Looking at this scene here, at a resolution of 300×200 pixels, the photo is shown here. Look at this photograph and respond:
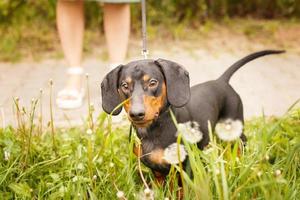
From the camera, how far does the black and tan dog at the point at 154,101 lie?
2023 mm

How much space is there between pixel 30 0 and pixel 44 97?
242 centimetres

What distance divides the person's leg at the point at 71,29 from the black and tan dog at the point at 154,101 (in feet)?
5.05

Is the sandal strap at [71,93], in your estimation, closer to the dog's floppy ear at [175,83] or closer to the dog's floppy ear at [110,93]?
the dog's floppy ear at [110,93]

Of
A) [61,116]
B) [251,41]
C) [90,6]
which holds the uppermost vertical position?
[90,6]

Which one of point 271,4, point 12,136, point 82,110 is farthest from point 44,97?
point 271,4

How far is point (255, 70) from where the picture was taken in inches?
179

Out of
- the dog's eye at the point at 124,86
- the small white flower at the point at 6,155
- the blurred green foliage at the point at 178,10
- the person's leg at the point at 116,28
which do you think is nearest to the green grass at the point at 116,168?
the small white flower at the point at 6,155

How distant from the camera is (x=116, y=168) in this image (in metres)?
2.28

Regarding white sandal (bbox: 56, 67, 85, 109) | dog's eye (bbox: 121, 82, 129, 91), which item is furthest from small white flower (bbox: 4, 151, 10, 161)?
white sandal (bbox: 56, 67, 85, 109)

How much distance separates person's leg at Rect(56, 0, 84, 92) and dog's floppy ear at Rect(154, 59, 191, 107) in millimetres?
1692

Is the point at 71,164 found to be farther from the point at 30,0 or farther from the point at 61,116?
the point at 30,0

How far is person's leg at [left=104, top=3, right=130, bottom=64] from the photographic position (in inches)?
144

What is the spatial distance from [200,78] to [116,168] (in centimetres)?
219

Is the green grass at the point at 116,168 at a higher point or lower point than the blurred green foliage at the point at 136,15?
lower
